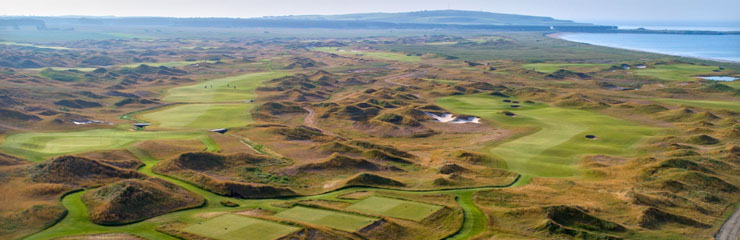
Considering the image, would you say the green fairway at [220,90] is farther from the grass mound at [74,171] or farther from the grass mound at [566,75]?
the grass mound at [566,75]

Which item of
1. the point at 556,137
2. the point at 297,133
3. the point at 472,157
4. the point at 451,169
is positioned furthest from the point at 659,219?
the point at 297,133

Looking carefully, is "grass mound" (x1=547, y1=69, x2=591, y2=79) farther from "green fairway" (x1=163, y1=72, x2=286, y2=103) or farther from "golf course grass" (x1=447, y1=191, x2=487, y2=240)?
"golf course grass" (x1=447, y1=191, x2=487, y2=240)

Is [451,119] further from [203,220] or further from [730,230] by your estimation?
[203,220]

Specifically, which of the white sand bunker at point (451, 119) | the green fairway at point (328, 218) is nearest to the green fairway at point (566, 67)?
the white sand bunker at point (451, 119)

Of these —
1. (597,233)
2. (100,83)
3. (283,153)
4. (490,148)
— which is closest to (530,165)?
(490,148)

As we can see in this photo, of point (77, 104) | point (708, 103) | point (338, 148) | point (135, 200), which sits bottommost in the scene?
point (708, 103)
